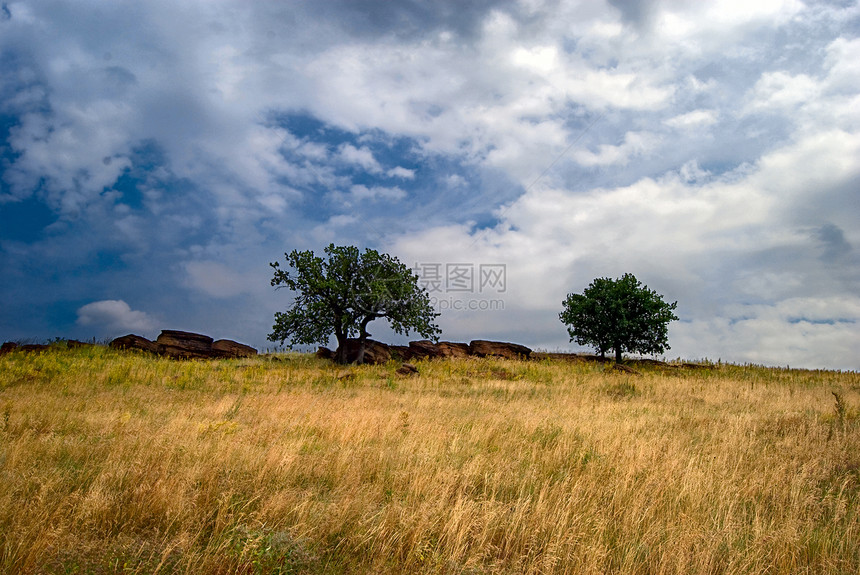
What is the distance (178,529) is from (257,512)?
796 millimetres

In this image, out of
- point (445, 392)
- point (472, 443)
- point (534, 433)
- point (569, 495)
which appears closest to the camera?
point (569, 495)

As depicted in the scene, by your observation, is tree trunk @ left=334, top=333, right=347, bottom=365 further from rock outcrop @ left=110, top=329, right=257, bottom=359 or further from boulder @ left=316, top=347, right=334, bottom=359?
rock outcrop @ left=110, top=329, right=257, bottom=359

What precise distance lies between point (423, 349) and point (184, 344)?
693 inches

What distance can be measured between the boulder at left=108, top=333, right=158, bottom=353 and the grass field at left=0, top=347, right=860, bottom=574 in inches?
846

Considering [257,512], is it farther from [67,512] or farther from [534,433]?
[534,433]

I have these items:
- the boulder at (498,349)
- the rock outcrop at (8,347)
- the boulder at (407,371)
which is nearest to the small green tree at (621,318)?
the boulder at (498,349)

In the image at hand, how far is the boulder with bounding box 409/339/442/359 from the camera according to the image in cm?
3577

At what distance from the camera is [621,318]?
117 feet

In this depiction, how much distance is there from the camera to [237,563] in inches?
168

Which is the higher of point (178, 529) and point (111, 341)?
point (111, 341)

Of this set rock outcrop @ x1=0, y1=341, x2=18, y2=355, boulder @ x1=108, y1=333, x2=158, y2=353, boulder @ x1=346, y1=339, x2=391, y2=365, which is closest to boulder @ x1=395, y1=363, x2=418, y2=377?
boulder @ x1=346, y1=339, x2=391, y2=365

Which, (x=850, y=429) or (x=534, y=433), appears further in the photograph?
(x=850, y=429)

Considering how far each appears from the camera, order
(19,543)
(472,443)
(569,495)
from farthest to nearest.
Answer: (472,443) < (569,495) < (19,543)

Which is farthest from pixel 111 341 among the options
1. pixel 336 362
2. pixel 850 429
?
pixel 850 429
